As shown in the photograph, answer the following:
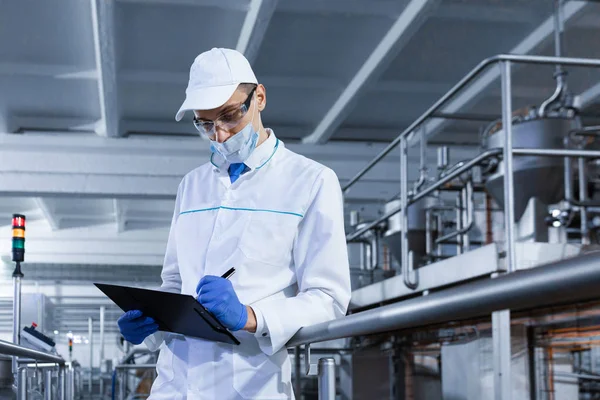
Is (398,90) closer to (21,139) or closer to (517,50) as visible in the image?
(517,50)

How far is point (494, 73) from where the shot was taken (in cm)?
643

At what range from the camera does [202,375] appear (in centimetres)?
158

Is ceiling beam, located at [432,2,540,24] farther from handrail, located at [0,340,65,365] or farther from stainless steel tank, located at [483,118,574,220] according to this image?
handrail, located at [0,340,65,365]

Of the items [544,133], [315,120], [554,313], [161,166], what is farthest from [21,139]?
[554,313]

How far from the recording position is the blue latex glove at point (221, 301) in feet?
4.52

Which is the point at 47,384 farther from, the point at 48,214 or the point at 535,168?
the point at 48,214

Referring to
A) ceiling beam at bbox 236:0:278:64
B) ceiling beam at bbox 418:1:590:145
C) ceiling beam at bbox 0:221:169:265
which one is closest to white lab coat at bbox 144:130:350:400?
ceiling beam at bbox 236:0:278:64

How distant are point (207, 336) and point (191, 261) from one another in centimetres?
20

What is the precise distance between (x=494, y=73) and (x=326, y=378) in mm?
5438

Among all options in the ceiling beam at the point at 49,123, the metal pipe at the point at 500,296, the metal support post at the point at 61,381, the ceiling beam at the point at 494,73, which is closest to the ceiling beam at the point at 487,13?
the ceiling beam at the point at 494,73

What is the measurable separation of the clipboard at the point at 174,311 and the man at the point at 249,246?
0.04 metres

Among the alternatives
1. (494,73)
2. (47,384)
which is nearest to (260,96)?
(47,384)

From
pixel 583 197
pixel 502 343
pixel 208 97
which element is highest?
pixel 583 197

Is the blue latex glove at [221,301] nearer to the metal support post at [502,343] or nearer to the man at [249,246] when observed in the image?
the man at [249,246]
